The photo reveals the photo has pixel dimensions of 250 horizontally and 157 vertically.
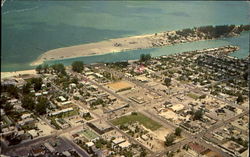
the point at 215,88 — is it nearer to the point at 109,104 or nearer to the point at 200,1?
the point at 109,104

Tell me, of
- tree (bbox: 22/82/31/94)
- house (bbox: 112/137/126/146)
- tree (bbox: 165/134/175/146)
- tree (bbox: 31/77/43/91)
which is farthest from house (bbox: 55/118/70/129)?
tree (bbox: 165/134/175/146)

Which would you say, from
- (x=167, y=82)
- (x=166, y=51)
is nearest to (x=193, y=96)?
(x=167, y=82)

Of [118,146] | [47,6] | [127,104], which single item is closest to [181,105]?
[127,104]

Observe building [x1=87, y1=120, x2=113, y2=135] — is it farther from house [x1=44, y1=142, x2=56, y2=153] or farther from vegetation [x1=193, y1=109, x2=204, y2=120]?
vegetation [x1=193, y1=109, x2=204, y2=120]

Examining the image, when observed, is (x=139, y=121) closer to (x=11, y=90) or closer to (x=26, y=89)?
(x=26, y=89)

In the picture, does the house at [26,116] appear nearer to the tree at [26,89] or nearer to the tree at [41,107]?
the tree at [41,107]

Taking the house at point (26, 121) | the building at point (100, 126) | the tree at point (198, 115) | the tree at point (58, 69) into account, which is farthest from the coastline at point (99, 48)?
the tree at point (198, 115)
